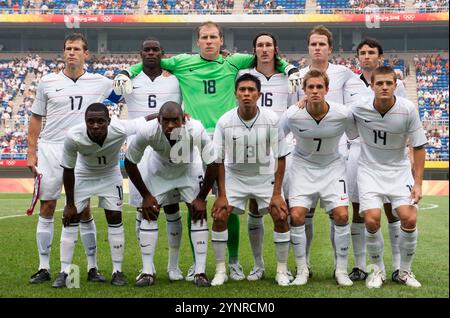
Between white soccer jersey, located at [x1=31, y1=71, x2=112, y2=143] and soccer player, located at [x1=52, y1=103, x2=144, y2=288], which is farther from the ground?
white soccer jersey, located at [x1=31, y1=71, x2=112, y2=143]

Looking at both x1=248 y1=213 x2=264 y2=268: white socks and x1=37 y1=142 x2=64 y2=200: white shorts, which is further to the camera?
x1=248 y1=213 x2=264 y2=268: white socks

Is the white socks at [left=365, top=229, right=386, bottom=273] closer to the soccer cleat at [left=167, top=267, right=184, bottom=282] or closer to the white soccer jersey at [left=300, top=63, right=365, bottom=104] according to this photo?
the white soccer jersey at [left=300, top=63, right=365, bottom=104]

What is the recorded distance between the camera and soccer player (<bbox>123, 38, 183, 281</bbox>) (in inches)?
234

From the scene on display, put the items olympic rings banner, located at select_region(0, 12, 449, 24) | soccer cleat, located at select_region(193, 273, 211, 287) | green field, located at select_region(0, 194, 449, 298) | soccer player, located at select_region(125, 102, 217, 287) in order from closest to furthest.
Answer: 1. green field, located at select_region(0, 194, 449, 298)
2. soccer player, located at select_region(125, 102, 217, 287)
3. soccer cleat, located at select_region(193, 273, 211, 287)
4. olympic rings banner, located at select_region(0, 12, 449, 24)

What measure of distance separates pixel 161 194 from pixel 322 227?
21.9 ft

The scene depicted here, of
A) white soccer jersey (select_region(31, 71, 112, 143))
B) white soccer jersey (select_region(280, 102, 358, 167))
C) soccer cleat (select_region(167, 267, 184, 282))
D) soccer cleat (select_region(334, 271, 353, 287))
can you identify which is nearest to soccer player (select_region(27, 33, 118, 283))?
white soccer jersey (select_region(31, 71, 112, 143))

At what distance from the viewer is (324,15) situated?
32.4 metres

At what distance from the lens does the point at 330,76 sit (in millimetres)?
→ 6328

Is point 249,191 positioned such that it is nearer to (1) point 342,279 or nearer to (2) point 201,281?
(2) point 201,281

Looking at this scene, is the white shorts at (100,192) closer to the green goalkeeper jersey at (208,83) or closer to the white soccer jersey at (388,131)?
the green goalkeeper jersey at (208,83)

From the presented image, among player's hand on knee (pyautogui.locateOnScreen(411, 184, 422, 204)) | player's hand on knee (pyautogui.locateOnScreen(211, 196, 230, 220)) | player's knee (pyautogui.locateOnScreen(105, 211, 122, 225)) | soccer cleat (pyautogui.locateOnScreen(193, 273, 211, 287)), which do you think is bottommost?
soccer cleat (pyautogui.locateOnScreen(193, 273, 211, 287))

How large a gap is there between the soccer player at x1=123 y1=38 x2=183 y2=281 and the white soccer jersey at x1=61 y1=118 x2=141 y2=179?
15.5 inches

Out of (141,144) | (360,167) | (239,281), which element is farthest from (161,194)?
(360,167)

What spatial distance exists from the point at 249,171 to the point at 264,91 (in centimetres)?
99
